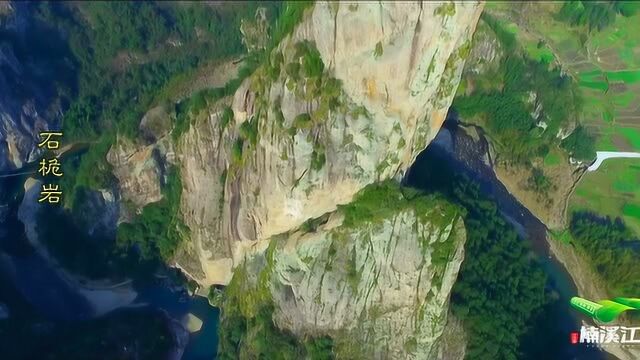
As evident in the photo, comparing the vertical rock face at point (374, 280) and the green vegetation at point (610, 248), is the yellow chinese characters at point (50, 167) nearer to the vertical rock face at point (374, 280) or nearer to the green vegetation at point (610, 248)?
the vertical rock face at point (374, 280)

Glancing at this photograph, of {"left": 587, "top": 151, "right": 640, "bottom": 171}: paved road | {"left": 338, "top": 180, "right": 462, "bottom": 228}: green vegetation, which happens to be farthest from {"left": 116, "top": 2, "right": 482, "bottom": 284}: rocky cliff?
{"left": 587, "top": 151, "right": 640, "bottom": 171}: paved road

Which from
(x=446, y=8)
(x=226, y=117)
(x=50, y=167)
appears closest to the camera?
(x=446, y=8)

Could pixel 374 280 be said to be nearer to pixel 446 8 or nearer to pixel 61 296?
pixel 446 8

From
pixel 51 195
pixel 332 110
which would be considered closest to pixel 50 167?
pixel 51 195

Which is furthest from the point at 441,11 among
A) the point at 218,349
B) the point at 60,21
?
the point at 60,21

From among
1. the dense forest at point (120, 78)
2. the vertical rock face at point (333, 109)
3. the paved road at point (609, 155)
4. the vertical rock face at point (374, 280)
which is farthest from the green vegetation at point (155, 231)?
the paved road at point (609, 155)

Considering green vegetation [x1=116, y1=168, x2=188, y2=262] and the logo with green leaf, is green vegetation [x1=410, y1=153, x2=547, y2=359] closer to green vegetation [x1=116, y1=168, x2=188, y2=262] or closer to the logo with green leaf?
the logo with green leaf

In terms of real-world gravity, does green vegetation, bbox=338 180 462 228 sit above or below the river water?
above
